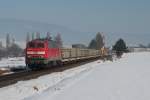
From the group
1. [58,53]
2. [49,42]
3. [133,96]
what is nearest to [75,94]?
[133,96]

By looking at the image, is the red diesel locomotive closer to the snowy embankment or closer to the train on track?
the train on track

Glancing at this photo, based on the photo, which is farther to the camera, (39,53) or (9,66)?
(9,66)

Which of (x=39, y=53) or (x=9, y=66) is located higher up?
(x=39, y=53)

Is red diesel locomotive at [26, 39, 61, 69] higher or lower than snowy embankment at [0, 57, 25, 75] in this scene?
higher

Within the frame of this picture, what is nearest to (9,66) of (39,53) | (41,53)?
(39,53)

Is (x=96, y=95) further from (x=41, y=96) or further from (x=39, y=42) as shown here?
(x=39, y=42)

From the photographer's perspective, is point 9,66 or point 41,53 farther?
point 9,66

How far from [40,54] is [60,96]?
837 inches

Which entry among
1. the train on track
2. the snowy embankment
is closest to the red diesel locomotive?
the train on track

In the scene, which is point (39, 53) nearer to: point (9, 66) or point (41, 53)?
point (41, 53)

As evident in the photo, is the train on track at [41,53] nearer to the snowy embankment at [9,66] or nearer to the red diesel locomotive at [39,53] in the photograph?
the red diesel locomotive at [39,53]

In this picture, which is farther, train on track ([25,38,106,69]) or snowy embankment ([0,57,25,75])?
train on track ([25,38,106,69])

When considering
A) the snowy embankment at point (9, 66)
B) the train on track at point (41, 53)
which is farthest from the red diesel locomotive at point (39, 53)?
the snowy embankment at point (9, 66)

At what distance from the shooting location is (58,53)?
147ft
